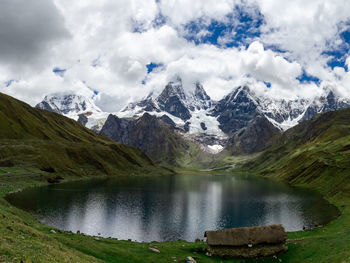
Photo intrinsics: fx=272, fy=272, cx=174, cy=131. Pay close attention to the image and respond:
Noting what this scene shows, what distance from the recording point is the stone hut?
4569 centimetres

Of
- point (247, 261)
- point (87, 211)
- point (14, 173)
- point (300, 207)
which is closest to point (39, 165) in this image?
point (14, 173)

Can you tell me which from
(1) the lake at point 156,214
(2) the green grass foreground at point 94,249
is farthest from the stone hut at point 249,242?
(1) the lake at point 156,214

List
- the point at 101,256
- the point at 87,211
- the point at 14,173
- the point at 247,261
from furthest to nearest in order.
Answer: the point at 14,173 < the point at 87,211 < the point at 247,261 < the point at 101,256

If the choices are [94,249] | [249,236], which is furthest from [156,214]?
[94,249]

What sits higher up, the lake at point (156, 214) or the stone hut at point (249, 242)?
the lake at point (156, 214)

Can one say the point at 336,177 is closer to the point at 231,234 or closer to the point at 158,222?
the point at 158,222

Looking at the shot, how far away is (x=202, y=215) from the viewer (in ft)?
322

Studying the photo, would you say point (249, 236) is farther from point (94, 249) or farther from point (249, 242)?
point (94, 249)

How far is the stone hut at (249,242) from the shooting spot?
150 ft

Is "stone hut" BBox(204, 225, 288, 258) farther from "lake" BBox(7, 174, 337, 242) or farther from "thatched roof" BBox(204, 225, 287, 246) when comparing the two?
"lake" BBox(7, 174, 337, 242)

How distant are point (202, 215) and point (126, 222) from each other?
2863 cm

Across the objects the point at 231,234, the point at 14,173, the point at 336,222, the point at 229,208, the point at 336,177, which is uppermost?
the point at 336,177

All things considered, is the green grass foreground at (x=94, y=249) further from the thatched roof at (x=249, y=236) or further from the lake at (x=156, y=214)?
the lake at (x=156, y=214)

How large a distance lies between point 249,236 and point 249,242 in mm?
948
